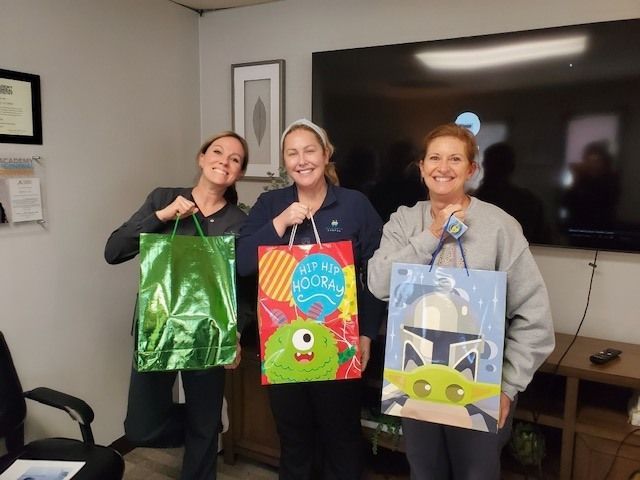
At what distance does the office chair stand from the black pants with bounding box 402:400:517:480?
0.95 meters

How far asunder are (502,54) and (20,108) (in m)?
1.84

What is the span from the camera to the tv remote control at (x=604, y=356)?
1744 mm

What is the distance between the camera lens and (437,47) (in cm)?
210

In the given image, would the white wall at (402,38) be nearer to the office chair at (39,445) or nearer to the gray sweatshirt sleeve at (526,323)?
the gray sweatshirt sleeve at (526,323)

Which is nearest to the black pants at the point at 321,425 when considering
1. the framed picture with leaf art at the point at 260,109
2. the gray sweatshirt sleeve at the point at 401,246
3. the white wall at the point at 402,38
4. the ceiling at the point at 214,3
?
the gray sweatshirt sleeve at the point at 401,246

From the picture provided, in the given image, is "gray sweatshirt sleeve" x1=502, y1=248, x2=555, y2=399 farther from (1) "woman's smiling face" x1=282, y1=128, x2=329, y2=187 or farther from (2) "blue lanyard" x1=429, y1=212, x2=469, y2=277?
(1) "woman's smiling face" x1=282, y1=128, x2=329, y2=187

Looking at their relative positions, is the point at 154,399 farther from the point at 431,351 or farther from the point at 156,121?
the point at 156,121

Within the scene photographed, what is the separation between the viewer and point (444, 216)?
1.35 metres

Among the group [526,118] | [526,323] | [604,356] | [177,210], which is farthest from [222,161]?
[604,356]

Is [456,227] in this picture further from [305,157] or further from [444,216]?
[305,157]

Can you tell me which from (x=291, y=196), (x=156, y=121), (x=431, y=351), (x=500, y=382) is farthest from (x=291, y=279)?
(x=156, y=121)

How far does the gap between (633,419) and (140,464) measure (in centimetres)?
205

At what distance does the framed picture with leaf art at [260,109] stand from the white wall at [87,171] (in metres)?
0.31

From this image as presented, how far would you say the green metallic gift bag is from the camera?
1.53 meters
